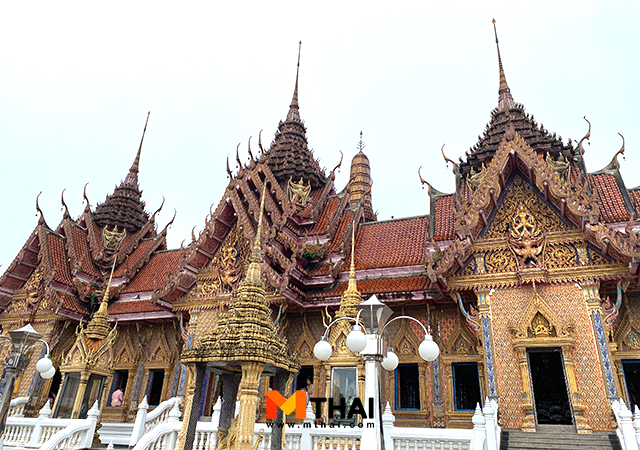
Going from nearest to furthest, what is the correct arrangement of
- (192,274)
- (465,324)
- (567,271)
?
(567,271) < (465,324) < (192,274)

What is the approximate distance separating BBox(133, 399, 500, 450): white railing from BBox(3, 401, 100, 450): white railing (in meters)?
2.28

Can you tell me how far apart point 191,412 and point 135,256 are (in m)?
13.9

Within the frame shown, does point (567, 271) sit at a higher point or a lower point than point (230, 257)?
lower

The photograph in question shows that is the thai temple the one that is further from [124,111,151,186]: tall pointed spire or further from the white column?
[124,111,151,186]: tall pointed spire

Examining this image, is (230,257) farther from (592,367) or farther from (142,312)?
(592,367)

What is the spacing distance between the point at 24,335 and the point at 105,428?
5879 mm

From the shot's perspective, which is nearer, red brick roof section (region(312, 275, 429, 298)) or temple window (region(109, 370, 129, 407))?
red brick roof section (region(312, 275, 429, 298))

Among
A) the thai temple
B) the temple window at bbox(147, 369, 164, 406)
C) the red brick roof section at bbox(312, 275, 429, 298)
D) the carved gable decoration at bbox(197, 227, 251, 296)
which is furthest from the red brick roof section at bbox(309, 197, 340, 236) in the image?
the temple window at bbox(147, 369, 164, 406)

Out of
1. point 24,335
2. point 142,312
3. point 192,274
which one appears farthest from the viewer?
point 142,312

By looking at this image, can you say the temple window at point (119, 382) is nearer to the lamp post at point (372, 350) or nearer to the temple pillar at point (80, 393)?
the temple pillar at point (80, 393)

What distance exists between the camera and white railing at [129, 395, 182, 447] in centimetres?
890

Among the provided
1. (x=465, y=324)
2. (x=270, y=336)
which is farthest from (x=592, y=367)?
(x=270, y=336)

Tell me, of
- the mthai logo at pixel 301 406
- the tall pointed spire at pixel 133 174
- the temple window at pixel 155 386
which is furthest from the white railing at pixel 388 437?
the tall pointed spire at pixel 133 174

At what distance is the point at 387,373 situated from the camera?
10.5m
